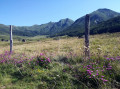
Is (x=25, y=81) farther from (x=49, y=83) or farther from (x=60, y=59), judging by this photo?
(x=60, y=59)

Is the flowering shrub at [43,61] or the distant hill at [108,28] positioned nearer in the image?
the flowering shrub at [43,61]

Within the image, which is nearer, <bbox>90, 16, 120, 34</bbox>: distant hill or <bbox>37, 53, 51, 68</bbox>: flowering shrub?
<bbox>37, 53, 51, 68</bbox>: flowering shrub

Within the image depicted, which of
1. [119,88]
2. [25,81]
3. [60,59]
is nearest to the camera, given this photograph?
[119,88]

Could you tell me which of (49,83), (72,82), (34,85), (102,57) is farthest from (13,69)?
(102,57)

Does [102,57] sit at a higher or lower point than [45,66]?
higher

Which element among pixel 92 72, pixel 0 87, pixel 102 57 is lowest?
pixel 0 87

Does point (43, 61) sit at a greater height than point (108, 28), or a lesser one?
lesser

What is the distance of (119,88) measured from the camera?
2.91 meters

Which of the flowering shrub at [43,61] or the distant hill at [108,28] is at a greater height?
the distant hill at [108,28]

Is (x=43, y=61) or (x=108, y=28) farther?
(x=108, y=28)

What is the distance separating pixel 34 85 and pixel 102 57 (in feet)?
10.4

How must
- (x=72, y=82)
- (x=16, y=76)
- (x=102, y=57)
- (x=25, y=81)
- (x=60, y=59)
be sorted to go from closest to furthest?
(x=72, y=82), (x=25, y=81), (x=16, y=76), (x=102, y=57), (x=60, y=59)

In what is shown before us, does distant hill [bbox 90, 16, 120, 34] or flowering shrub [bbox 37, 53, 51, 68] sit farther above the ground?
distant hill [bbox 90, 16, 120, 34]

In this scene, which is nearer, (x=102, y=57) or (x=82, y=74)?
(x=82, y=74)
